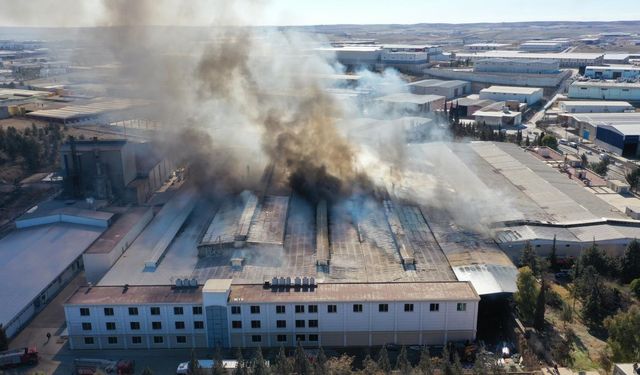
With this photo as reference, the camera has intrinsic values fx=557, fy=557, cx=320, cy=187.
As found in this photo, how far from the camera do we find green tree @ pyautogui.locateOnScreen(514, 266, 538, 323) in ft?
49.6

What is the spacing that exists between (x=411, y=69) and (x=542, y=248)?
54.9m

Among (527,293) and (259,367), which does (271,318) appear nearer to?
(259,367)

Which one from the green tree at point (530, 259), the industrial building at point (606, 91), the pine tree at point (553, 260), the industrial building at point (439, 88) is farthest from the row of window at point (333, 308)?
the industrial building at point (606, 91)

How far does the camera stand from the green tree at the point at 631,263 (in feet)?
59.2

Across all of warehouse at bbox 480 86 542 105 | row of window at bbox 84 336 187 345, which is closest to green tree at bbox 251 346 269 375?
row of window at bbox 84 336 187 345

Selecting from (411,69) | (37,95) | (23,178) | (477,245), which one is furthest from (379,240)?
(411,69)

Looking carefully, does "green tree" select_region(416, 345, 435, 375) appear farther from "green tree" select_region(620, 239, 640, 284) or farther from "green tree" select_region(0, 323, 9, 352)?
"green tree" select_region(0, 323, 9, 352)

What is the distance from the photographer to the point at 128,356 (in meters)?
14.8

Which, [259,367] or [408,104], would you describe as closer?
[259,367]

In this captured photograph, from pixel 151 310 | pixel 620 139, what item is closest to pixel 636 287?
pixel 151 310

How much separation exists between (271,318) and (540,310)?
7.24 m

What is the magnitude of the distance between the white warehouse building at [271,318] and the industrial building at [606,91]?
44.9m

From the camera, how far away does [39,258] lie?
1928cm

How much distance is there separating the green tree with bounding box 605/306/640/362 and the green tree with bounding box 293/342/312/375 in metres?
7.28
